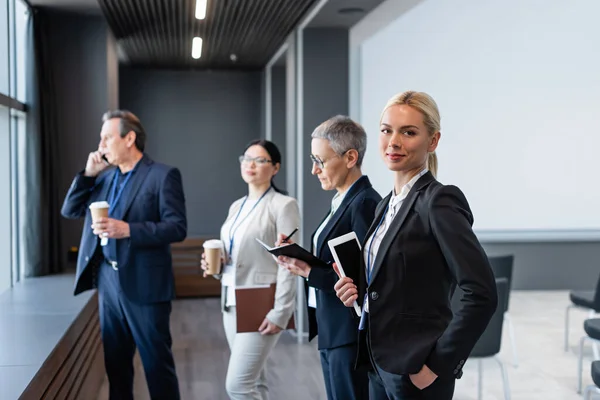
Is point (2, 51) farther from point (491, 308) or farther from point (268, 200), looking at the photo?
point (491, 308)

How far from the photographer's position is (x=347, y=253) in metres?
2.07

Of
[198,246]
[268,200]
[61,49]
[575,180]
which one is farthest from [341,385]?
[575,180]

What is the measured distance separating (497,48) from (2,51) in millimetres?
6189

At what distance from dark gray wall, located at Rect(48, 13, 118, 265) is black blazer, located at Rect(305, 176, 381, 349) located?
401 cm

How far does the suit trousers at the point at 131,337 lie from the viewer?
347 cm

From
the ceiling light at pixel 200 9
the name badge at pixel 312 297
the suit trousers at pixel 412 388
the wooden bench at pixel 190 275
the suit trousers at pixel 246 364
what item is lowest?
the wooden bench at pixel 190 275

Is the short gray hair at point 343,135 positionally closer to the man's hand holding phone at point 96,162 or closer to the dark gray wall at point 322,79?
the man's hand holding phone at point 96,162

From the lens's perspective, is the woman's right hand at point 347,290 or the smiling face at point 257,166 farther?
the smiling face at point 257,166

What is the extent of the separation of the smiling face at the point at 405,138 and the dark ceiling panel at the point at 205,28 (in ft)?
12.6

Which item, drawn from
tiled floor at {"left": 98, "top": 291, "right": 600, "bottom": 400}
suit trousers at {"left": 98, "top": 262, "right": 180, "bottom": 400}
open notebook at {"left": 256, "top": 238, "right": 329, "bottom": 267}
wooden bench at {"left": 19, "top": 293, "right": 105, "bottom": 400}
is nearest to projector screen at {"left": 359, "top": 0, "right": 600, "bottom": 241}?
tiled floor at {"left": 98, "top": 291, "right": 600, "bottom": 400}

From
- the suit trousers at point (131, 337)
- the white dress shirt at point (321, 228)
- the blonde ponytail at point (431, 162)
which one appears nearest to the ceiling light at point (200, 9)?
the suit trousers at point (131, 337)

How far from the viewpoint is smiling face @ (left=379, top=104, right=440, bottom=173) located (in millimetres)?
1893

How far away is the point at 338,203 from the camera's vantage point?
102 inches

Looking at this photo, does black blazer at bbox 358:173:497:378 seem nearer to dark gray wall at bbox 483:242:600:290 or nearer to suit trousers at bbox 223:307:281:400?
suit trousers at bbox 223:307:281:400
